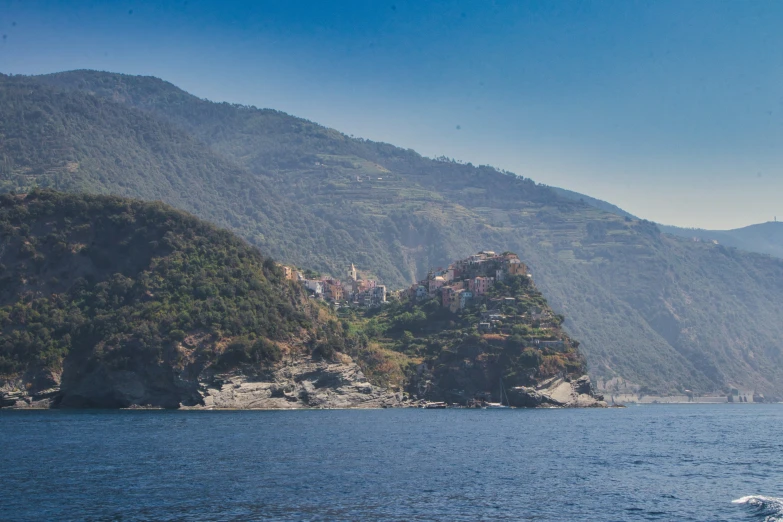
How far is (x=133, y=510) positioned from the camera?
1671 inches

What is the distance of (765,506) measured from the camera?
44844 mm

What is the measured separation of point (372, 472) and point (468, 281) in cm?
11848

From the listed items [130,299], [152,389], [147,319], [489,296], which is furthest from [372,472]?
[489,296]

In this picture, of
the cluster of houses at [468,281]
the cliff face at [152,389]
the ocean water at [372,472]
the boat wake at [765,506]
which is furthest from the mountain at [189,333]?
the boat wake at [765,506]

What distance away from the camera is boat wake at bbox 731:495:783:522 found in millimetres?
42688

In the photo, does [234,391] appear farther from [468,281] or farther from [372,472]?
[468,281]

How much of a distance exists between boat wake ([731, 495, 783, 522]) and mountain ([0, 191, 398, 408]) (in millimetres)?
77880

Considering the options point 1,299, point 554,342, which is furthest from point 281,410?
point 554,342

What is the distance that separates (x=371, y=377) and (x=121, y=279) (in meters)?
42.0

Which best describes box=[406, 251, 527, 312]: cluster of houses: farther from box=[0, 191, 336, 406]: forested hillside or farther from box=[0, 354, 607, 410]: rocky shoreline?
box=[0, 354, 607, 410]: rocky shoreline

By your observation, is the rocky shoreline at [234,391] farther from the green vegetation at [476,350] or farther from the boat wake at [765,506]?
the boat wake at [765,506]

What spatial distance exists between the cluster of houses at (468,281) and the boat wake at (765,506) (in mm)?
119344

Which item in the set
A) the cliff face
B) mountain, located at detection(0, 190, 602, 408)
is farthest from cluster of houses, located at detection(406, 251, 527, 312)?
the cliff face

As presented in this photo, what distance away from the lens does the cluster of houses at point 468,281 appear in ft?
552
